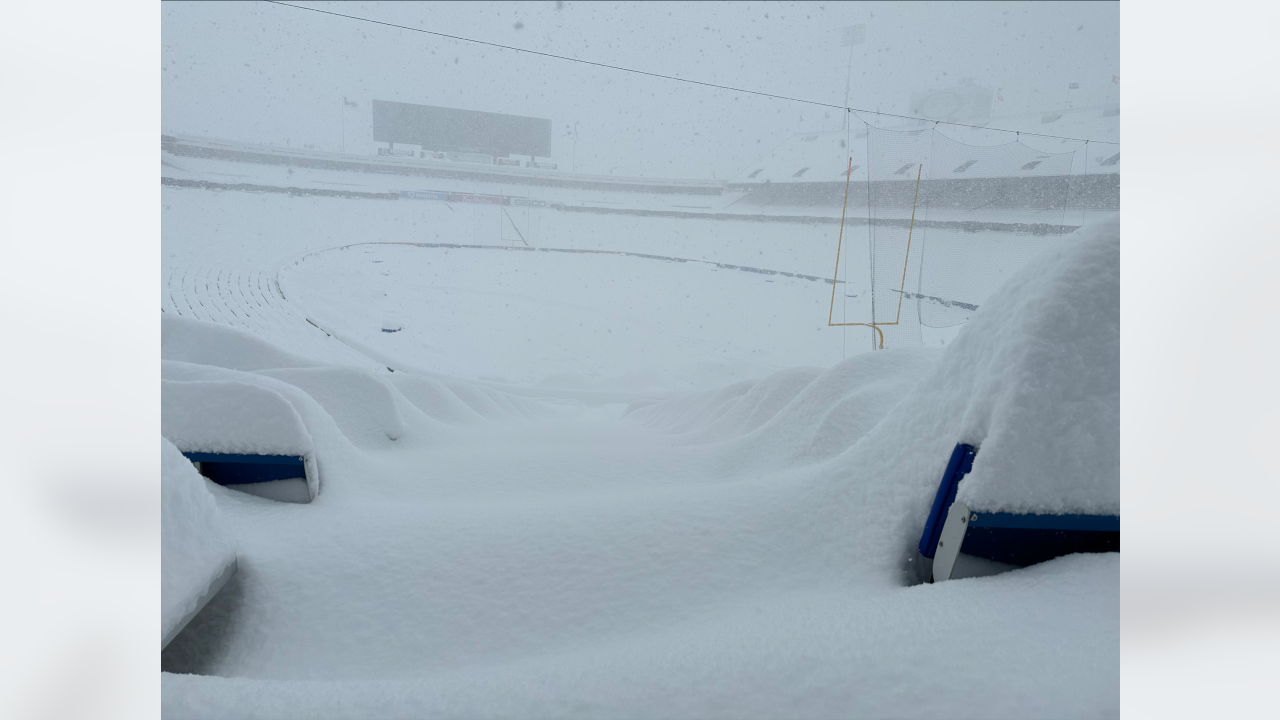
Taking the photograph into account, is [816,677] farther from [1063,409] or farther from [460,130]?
[460,130]

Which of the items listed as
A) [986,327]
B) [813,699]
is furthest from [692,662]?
[986,327]

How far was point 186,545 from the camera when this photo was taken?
0.95 metres

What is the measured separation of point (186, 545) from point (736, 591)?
855 mm

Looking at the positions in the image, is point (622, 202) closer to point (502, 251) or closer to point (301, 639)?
point (502, 251)

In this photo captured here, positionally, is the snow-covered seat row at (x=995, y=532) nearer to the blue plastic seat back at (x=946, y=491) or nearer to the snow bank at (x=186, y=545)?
the blue plastic seat back at (x=946, y=491)

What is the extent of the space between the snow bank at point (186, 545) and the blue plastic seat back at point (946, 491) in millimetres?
1122

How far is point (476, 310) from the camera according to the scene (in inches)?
538

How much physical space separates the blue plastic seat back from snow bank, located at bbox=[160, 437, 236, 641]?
1122 millimetres

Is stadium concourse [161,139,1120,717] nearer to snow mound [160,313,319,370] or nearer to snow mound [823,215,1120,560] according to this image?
snow mound [823,215,1120,560]

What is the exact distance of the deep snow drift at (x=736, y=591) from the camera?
2.14ft

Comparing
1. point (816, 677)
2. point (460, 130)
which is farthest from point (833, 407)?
point (460, 130)

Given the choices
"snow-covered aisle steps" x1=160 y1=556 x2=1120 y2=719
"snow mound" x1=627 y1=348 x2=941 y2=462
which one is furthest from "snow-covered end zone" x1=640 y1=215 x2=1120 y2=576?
"snow mound" x1=627 y1=348 x2=941 y2=462

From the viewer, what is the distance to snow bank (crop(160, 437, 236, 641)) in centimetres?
90

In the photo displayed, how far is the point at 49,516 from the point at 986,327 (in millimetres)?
1185
